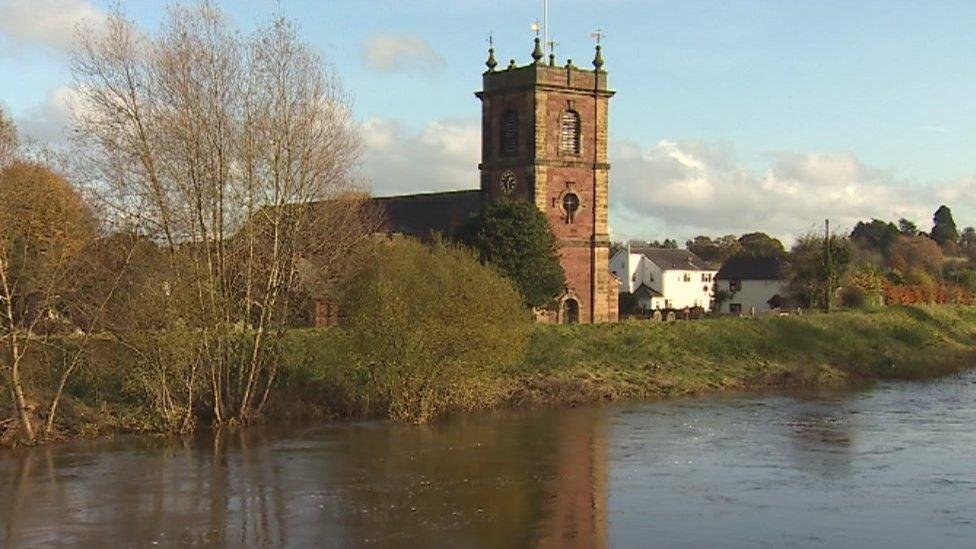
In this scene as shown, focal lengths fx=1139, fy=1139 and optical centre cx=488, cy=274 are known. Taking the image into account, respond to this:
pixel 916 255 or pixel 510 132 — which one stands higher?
pixel 510 132

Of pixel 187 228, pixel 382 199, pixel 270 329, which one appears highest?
pixel 382 199

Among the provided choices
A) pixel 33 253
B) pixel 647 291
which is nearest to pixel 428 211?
pixel 33 253

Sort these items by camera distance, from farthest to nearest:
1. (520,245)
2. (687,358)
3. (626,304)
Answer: (626,304), (520,245), (687,358)

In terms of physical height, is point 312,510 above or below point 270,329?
below

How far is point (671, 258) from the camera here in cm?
10850

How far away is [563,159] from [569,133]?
151 cm

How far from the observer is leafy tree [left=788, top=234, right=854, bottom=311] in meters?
70.6

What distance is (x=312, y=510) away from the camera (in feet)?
67.5

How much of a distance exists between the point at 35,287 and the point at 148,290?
8.71 ft

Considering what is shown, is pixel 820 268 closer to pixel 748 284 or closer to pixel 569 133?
pixel 569 133

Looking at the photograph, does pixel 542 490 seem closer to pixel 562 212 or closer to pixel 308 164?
pixel 308 164

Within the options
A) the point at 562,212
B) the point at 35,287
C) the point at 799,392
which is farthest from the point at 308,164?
the point at 562,212

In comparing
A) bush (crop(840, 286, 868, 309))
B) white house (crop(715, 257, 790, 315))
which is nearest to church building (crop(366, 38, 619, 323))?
bush (crop(840, 286, 868, 309))

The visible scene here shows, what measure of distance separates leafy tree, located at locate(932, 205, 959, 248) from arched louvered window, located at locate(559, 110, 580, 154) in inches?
4526
